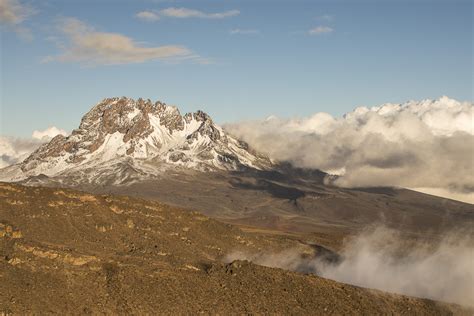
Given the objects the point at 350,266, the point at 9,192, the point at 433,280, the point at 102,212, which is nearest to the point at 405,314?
the point at 433,280

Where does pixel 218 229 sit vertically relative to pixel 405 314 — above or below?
above

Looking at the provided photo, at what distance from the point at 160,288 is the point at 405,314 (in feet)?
84.3

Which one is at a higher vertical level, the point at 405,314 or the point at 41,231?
the point at 41,231

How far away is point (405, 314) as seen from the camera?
65375 millimetres

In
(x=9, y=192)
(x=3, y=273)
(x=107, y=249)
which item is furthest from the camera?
(x=9, y=192)

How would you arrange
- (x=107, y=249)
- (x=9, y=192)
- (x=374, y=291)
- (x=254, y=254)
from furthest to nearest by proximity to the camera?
(x=254, y=254) < (x=9, y=192) < (x=107, y=249) < (x=374, y=291)

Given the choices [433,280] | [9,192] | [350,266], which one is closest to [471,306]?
[433,280]

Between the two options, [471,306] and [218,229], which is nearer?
[471,306]

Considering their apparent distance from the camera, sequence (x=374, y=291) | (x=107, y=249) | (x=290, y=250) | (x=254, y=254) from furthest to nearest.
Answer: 1. (x=290, y=250)
2. (x=254, y=254)
3. (x=107, y=249)
4. (x=374, y=291)

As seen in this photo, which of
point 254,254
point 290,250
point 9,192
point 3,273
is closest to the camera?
point 3,273

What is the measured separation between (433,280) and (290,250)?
32.7 metres

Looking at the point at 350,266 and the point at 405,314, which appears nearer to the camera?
the point at 405,314

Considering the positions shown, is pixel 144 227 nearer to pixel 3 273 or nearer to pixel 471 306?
pixel 3 273

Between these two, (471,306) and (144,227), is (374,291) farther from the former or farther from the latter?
(144,227)
